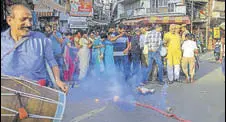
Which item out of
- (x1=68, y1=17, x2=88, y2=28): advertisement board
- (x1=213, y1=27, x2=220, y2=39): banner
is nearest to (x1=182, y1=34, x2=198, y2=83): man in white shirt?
(x1=68, y1=17, x2=88, y2=28): advertisement board

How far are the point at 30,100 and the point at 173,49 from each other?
584 centimetres

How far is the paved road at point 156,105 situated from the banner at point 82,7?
1.36m

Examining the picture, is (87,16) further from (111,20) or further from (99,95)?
(99,95)

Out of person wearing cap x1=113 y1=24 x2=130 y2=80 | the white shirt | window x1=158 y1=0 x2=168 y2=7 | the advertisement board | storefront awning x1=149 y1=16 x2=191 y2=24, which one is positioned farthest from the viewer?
person wearing cap x1=113 y1=24 x2=130 y2=80

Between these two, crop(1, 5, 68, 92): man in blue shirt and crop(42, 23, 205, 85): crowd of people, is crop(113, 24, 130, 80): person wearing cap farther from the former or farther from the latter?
crop(1, 5, 68, 92): man in blue shirt

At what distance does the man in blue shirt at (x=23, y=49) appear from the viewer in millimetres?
2523

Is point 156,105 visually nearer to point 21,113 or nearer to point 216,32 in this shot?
Answer: point 216,32

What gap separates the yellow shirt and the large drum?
4.97 meters

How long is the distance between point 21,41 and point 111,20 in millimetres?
1245

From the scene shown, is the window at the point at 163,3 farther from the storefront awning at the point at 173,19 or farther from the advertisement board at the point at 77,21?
the advertisement board at the point at 77,21

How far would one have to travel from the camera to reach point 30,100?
8.49ft

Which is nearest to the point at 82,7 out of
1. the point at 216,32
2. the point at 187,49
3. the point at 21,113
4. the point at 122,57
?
the point at 216,32

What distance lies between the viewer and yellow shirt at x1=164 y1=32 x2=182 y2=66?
778 centimetres

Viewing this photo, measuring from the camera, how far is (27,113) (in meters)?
2.57
